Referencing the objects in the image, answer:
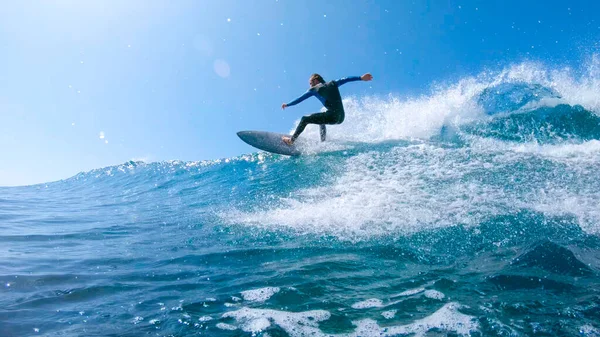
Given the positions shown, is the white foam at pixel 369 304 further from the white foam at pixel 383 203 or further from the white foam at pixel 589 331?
the white foam at pixel 383 203

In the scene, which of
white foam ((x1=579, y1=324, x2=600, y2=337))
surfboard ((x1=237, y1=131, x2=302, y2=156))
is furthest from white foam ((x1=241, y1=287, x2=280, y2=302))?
surfboard ((x1=237, y1=131, x2=302, y2=156))

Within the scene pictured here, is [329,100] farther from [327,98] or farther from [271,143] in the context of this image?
[271,143]

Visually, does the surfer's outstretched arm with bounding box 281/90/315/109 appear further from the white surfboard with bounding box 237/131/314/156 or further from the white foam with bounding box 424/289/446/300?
the white foam with bounding box 424/289/446/300

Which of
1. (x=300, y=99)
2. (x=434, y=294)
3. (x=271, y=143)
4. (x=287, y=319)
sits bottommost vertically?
(x=434, y=294)

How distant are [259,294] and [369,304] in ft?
3.49

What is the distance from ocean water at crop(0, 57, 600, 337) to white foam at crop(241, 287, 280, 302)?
0.07 feet

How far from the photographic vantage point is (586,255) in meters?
4.08

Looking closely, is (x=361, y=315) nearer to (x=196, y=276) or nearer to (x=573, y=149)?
(x=196, y=276)

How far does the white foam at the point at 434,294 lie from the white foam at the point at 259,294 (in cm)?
145

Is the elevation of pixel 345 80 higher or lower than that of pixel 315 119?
higher

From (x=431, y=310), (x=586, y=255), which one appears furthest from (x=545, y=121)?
(x=431, y=310)

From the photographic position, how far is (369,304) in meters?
3.06

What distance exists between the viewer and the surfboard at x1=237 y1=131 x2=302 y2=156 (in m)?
13.7

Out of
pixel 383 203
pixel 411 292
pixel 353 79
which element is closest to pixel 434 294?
pixel 411 292
